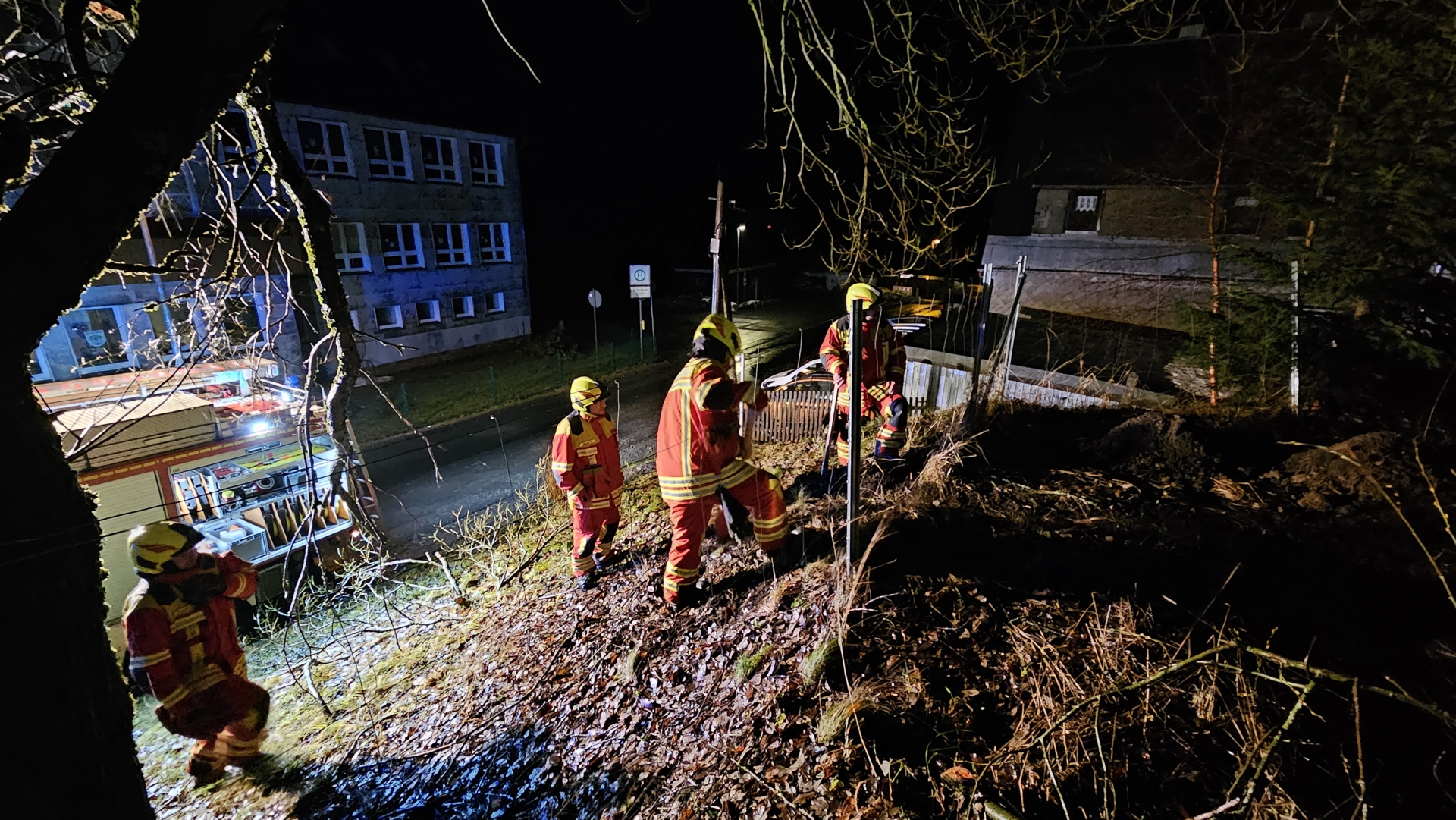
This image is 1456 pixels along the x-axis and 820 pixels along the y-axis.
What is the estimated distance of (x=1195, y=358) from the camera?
7.62 metres

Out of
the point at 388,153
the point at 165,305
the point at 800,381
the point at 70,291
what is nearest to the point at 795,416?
the point at 800,381

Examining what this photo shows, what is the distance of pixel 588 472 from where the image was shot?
5844 mm

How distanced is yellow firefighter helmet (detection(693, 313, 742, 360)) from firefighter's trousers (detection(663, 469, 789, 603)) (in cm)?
100

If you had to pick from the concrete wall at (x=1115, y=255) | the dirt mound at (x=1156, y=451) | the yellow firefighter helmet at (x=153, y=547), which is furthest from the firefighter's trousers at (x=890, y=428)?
the concrete wall at (x=1115, y=255)

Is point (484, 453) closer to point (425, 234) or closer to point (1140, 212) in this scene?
point (425, 234)

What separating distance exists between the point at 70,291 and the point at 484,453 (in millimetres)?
11491

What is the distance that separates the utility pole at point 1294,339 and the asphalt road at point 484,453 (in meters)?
6.72

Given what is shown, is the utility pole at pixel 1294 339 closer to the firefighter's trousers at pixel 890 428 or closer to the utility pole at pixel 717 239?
the firefighter's trousers at pixel 890 428

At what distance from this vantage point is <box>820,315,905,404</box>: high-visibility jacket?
6582mm

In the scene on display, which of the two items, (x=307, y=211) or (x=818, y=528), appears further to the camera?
(x=818, y=528)

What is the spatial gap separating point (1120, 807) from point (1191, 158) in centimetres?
1725

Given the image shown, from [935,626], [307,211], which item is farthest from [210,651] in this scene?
[935,626]

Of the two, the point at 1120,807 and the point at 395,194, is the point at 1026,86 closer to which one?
the point at 395,194

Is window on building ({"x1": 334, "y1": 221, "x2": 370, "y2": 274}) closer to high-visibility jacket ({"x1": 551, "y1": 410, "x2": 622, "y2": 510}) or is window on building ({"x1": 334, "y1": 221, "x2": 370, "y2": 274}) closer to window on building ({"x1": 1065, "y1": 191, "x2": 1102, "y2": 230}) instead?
high-visibility jacket ({"x1": 551, "y1": 410, "x2": 622, "y2": 510})
